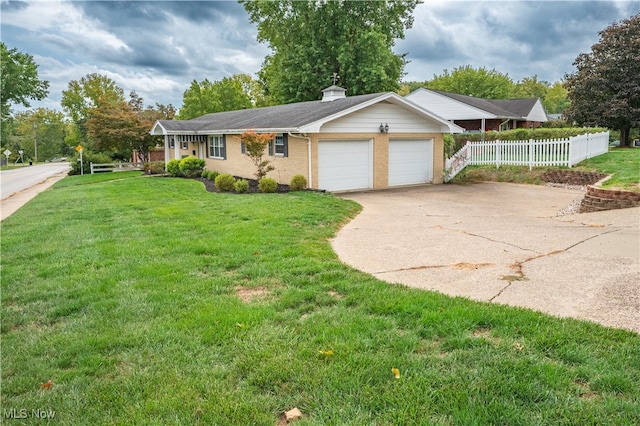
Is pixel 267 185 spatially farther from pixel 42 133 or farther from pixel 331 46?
pixel 42 133

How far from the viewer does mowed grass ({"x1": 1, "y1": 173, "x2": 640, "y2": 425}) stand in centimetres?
268

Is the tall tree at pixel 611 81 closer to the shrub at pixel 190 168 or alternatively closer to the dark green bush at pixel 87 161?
the shrub at pixel 190 168

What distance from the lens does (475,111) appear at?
33.5m

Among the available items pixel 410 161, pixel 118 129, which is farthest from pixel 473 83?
pixel 118 129

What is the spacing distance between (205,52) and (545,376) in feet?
64.1

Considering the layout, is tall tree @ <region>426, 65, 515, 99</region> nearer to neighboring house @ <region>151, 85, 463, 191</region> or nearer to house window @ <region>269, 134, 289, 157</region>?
neighboring house @ <region>151, 85, 463, 191</region>

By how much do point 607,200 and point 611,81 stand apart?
2165cm

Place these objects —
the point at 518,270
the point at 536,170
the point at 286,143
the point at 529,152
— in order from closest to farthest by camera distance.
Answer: the point at 518,270 < the point at 286,143 < the point at 536,170 < the point at 529,152

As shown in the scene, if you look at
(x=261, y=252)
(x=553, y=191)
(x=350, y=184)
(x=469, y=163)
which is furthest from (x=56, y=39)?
(x=469, y=163)

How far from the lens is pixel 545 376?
293 centimetres

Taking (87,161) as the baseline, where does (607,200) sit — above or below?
below

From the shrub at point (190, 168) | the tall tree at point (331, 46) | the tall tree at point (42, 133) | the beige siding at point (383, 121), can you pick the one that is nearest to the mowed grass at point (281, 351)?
the beige siding at point (383, 121)

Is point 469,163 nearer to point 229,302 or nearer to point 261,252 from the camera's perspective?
point 261,252

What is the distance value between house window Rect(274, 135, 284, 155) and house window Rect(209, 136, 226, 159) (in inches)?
217
